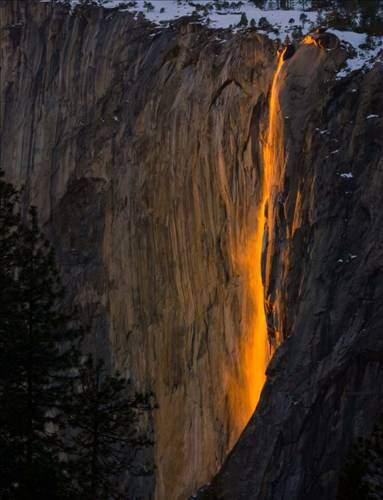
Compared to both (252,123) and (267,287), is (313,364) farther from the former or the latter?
(252,123)

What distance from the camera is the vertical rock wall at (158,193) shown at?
112ft

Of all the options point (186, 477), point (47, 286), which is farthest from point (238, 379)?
point (47, 286)

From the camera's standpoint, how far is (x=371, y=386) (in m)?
25.1

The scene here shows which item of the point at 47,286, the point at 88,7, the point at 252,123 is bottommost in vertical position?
the point at 47,286

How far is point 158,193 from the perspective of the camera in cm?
3812

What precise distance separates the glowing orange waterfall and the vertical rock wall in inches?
6.1

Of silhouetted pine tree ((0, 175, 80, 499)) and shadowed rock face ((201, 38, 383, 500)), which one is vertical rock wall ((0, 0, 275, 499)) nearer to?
shadowed rock face ((201, 38, 383, 500))

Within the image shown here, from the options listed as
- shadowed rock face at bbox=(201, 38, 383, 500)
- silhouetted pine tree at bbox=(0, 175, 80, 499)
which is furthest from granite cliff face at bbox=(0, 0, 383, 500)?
silhouetted pine tree at bbox=(0, 175, 80, 499)

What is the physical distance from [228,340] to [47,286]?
1727 cm

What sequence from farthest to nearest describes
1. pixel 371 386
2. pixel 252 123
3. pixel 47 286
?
pixel 252 123
pixel 371 386
pixel 47 286

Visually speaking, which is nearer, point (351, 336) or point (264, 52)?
point (351, 336)

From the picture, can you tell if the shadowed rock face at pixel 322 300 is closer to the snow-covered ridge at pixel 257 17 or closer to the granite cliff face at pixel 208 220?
the granite cliff face at pixel 208 220

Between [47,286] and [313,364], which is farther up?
[313,364]

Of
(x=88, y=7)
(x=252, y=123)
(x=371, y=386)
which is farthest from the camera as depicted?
(x=88, y=7)
